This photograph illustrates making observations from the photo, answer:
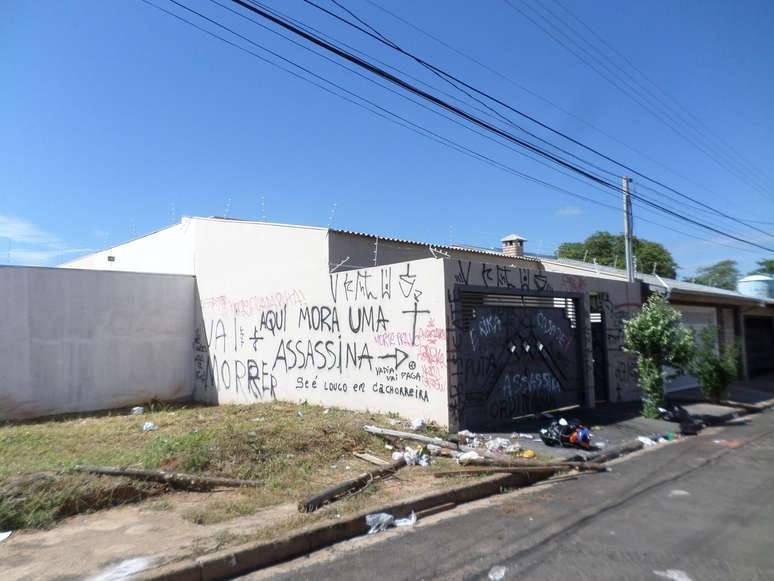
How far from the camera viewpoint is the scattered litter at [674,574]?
165 inches

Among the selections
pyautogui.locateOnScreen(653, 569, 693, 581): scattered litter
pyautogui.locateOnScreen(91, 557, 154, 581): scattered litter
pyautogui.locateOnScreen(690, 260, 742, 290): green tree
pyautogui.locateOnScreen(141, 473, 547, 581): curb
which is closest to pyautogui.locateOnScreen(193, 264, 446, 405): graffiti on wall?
pyautogui.locateOnScreen(141, 473, 547, 581): curb

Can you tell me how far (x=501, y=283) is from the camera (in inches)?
424

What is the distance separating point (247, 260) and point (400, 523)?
383 inches

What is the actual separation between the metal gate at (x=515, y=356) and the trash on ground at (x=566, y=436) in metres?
1.25

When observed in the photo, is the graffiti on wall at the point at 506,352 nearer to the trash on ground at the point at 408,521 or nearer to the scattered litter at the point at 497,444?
the scattered litter at the point at 497,444

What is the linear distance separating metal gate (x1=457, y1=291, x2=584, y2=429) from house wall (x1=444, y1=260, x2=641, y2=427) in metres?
0.09

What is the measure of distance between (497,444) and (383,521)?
11.6 ft

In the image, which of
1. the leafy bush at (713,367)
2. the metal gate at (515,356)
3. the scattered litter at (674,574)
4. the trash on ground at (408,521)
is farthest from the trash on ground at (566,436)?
the leafy bush at (713,367)

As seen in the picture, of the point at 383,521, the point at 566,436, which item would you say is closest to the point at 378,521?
the point at 383,521

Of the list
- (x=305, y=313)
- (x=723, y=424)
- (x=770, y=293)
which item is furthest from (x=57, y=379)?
(x=770, y=293)

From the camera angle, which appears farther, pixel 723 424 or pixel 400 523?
pixel 723 424

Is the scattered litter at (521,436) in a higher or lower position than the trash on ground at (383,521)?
lower

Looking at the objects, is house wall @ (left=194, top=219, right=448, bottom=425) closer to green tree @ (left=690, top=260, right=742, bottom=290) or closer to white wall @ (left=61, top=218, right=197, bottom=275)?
white wall @ (left=61, top=218, right=197, bottom=275)

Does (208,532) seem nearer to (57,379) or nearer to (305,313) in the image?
(305,313)
